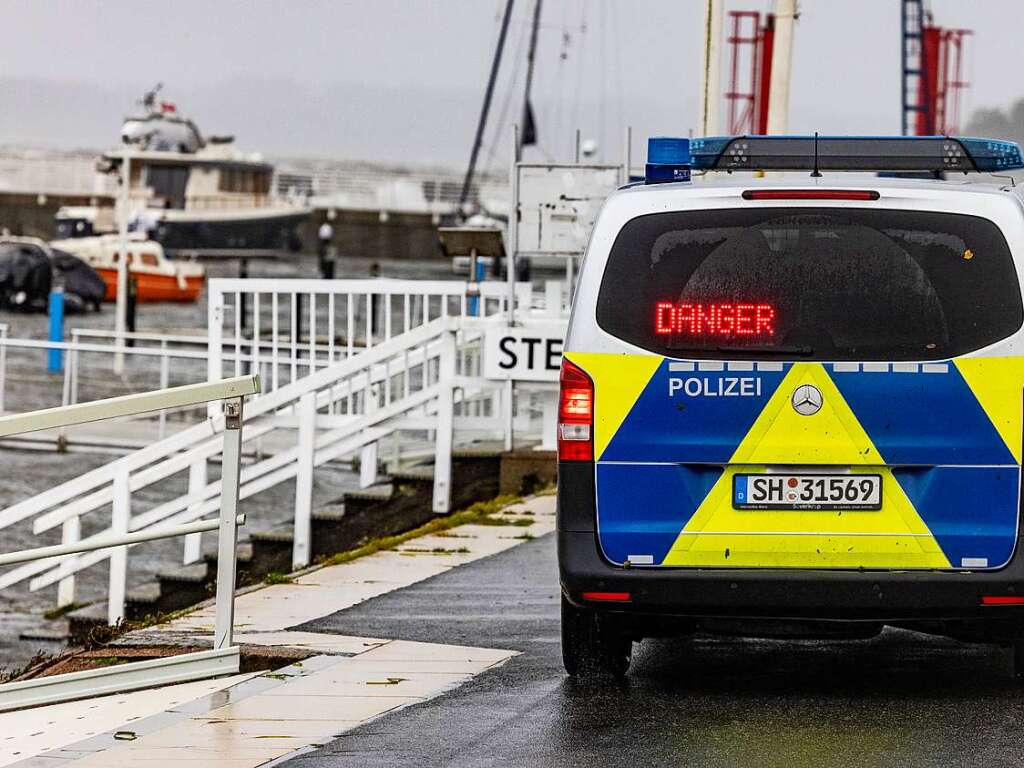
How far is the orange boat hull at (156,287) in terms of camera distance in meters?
65.2

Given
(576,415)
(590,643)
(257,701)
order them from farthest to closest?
(590,643) → (257,701) → (576,415)

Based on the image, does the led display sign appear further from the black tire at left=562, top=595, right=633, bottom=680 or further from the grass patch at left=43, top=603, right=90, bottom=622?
the grass patch at left=43, top=603, right=90, bottom=622

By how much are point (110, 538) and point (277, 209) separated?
306 ft

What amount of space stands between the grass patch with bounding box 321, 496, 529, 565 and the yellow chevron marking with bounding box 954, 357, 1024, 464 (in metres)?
5.41

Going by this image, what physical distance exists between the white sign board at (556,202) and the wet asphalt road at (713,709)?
615 cm

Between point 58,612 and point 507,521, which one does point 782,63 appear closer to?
point 507,521

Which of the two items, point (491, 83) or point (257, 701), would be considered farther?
point (491, 83)

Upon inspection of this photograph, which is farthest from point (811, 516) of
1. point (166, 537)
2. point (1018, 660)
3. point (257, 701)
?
point (166, 537)

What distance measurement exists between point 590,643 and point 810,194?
1.83 meters

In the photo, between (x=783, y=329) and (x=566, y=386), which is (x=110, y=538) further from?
(x=783, y=329)

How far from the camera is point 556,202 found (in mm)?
14594

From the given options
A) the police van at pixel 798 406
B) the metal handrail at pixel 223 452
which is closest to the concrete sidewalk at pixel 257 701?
the metal handrail at pixel 223 452

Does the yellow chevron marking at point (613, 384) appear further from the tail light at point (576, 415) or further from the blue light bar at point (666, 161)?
the blue light bar at point (666, 161)

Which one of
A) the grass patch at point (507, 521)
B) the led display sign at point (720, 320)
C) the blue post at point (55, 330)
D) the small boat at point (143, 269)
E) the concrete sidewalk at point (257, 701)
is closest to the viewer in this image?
the concrete sidewalk at point (257, 701)
